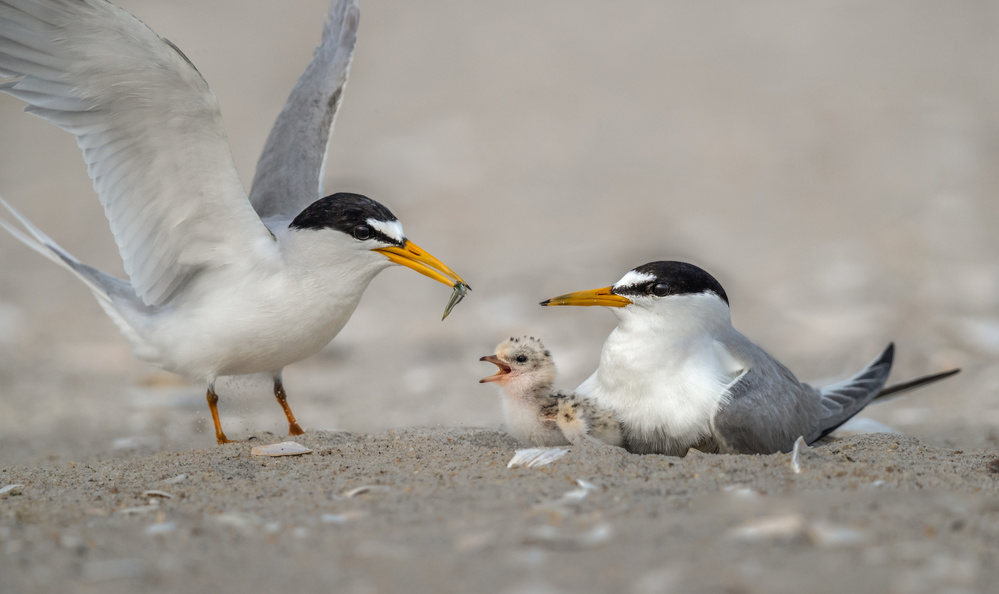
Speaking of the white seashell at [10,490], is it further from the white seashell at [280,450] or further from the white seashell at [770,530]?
the white seashell at [770,530]

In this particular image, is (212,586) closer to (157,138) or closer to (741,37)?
(157,138)

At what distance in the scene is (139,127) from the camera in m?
4.30

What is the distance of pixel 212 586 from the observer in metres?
2.40

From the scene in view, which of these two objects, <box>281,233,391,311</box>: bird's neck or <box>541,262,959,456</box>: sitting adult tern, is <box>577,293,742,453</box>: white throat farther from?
<box>281,233,391,311</box>: bird's neck

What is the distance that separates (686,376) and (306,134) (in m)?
3.14

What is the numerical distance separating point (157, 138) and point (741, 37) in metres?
9.86

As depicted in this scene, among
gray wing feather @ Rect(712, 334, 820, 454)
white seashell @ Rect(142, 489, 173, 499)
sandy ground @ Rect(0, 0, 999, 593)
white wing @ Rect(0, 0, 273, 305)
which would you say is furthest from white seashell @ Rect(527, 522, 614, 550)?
white wing @ Rect(0, 0, 273, 305)

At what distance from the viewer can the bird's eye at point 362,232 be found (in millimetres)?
4574

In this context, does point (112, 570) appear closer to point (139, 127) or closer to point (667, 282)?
point (139, 127)

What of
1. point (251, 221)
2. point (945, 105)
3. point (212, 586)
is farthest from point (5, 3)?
point (945, 105)

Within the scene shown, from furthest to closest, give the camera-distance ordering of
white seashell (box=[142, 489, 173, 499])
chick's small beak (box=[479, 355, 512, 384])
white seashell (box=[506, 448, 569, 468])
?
chick's small beak (box=[479, 355, 512, 384]), white seashell (box=[506, 448, 569, 468]), white seashell (box=[142, 489, 173, 499])

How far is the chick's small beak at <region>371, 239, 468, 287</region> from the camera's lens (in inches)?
179

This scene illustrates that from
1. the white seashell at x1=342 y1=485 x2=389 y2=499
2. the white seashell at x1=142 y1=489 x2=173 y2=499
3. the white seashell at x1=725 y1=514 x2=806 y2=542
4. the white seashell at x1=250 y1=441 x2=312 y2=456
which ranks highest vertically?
the white seashell at x1=725 y1=514 x2=806 y2=542

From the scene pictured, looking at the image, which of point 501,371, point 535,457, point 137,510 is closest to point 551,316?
point 501,371
